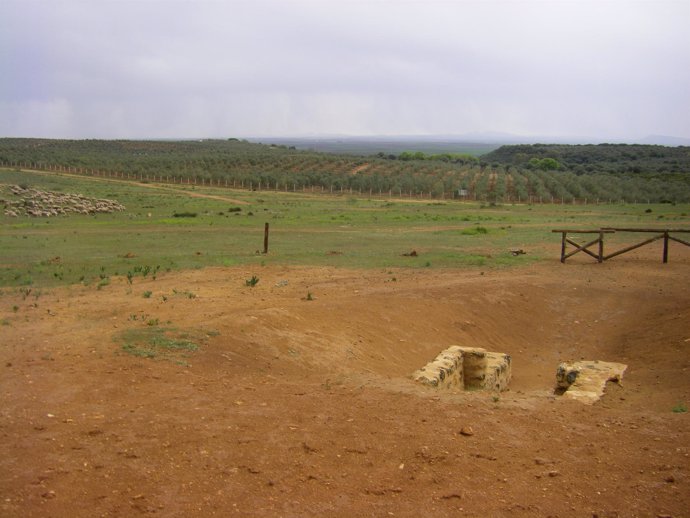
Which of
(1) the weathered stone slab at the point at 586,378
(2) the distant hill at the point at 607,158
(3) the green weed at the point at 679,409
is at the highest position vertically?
(2) the distant hill at the point at 607,158

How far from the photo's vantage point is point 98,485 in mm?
6414

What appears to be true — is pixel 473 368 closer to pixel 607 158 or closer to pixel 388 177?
pixel 388 177

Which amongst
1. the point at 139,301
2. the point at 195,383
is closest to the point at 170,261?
the point at 139,301

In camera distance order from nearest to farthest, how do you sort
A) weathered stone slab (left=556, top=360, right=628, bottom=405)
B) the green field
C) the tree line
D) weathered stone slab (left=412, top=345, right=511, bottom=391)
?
weathered stone slab (left=556, top=360, right=628, bottom=405), weathered stone slab (left=412, top=345, right=511, bottom=391), the green field, the tree line

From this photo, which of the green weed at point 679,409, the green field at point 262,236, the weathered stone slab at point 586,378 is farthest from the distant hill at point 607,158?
the green weed at point 679,409

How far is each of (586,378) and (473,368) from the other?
237 centimetres

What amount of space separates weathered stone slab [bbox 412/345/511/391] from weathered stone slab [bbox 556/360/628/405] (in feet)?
3.83

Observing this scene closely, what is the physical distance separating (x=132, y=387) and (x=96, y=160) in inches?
3647

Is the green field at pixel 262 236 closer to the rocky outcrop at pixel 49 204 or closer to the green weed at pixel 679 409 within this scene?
the rocky outcrop at pixel 49 204

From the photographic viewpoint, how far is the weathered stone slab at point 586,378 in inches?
394

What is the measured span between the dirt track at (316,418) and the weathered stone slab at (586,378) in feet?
1.06

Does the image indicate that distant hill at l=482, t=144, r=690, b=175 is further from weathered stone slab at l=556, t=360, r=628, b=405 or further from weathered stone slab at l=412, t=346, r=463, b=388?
weathered stone slab at l=412, t=346, r=463, b=388

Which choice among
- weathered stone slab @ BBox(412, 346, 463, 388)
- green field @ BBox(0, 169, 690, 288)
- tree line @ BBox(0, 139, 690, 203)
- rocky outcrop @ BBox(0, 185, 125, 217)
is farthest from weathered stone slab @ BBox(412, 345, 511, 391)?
tree line @ BBox(0, 139, 690, 203)

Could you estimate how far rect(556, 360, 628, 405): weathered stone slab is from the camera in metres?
10.0
